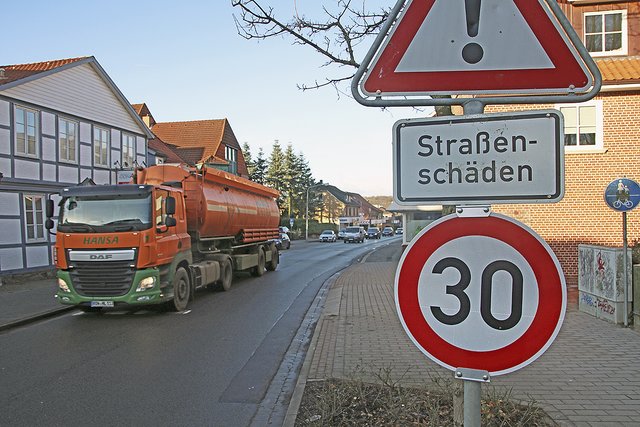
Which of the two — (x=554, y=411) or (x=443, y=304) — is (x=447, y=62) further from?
(x=554, y=411)

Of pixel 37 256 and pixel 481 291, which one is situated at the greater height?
pixel 481 291

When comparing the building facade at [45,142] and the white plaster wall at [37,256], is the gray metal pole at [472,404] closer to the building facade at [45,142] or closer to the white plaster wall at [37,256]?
the building facade at [45,142]

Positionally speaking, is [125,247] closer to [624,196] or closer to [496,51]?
[624,196]

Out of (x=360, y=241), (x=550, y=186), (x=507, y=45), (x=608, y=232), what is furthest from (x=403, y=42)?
(x=360, y=241)

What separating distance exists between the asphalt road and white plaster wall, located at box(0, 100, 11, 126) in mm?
8728

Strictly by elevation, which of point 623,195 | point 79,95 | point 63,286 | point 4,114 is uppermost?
point 79,95

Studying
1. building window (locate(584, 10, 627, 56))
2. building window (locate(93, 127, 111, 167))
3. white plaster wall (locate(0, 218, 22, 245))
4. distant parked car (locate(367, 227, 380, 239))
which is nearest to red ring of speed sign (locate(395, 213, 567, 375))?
building window (locate(584, 10, 627, 56))

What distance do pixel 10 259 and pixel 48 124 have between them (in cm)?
506

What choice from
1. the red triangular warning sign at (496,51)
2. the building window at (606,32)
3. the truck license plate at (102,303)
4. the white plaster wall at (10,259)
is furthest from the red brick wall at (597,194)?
the white plaster wall at (10,259)

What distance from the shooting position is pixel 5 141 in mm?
16641

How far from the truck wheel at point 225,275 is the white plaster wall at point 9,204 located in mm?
7779

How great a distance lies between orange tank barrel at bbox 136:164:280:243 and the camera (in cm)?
1311

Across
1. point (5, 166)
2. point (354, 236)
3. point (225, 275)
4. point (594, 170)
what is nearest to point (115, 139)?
point (5, 166)

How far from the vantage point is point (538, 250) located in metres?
1.79
